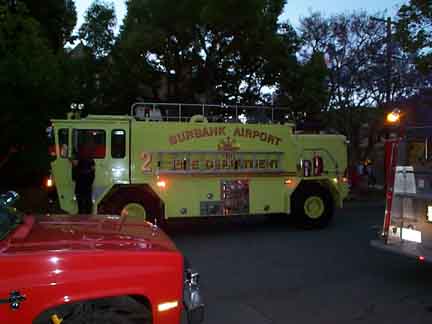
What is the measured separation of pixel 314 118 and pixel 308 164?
7309 millimetres

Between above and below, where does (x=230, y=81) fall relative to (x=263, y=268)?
above

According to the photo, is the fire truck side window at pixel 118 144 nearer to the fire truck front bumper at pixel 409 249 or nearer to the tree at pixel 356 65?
the fire truck front bumper at pixel 409 249

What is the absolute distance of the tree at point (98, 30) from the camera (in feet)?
62.7

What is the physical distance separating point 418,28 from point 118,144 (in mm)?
7208

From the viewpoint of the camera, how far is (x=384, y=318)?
18.4ft

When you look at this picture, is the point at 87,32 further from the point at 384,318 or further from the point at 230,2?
the point at 384,318

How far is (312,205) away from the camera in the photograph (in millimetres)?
11828

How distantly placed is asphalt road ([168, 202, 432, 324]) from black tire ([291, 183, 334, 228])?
0.27 m

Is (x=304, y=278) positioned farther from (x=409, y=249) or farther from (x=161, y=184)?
(x=161, y=184)

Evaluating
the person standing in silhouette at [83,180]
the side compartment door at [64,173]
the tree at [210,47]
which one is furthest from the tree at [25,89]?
the person standing in silhouette at [83,180]

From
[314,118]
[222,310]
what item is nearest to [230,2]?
[314,118]

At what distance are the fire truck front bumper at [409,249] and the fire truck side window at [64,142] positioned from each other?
240 inches

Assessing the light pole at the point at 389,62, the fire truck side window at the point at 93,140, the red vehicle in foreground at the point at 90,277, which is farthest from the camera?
the light pole at the point at 389,62

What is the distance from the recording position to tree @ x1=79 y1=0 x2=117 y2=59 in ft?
62.7
